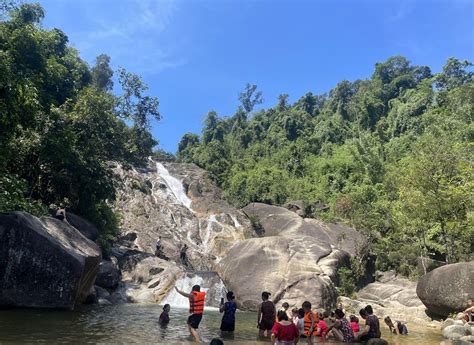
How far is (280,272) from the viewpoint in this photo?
2430 cm

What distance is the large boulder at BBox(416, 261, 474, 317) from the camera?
1806 cm

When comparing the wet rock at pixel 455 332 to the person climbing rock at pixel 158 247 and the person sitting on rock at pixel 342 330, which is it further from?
the person climbing rock at pixel 158 247

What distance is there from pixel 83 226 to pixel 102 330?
44.9 ft

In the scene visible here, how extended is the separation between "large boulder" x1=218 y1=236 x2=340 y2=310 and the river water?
6.55 m

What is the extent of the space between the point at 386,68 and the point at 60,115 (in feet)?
264

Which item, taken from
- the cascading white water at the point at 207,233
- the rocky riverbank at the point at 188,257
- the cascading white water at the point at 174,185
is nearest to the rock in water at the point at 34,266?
the rocky riverbank at the point at 188,257

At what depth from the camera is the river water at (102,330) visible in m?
10.3

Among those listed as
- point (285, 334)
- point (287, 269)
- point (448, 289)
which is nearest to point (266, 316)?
point (285, 334)

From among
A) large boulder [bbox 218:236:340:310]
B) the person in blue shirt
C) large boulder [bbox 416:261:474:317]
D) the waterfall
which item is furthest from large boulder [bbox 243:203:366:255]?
the person in blue shirt

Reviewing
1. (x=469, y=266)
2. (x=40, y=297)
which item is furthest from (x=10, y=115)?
(x=469, y=266)

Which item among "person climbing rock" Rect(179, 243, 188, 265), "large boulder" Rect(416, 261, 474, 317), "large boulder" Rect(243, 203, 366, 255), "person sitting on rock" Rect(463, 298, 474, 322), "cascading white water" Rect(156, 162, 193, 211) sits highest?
"cascading white water" Rect(156, 162, 193, 211)

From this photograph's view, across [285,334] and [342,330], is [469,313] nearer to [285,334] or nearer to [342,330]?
[342,330]

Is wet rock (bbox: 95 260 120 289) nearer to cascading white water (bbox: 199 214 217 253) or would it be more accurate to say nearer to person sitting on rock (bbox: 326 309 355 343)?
cascading white water (bbox: 199 214 217 253)

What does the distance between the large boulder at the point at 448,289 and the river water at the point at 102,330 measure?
2061 millimetres
